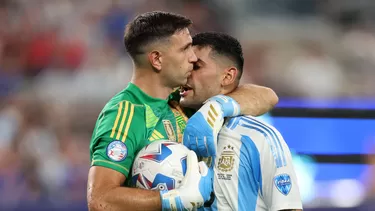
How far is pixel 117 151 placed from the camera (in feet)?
10.6

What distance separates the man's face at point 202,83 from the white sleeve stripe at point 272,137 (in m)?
0.28

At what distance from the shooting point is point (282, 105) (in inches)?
256

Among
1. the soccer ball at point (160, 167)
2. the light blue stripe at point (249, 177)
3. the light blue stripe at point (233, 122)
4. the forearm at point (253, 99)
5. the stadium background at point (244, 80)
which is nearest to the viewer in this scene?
the soccer ball at point (160, 167)

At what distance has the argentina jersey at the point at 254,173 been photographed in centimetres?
337

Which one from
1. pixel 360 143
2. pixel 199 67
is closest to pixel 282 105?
pixel 360 143

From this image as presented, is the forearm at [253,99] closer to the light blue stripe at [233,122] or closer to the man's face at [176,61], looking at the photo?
the light blue stripe at [233,122]

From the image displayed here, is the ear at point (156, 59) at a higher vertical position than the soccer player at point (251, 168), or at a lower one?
higher

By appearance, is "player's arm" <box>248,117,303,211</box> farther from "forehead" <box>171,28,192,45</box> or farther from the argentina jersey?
"forehead" <box>171,28,192,45</box>

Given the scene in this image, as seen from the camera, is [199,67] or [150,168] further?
[199,67]

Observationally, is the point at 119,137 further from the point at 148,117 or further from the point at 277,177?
the point at 277,177

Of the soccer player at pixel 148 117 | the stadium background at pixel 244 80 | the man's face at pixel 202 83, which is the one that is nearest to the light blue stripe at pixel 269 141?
the soccer player at pixel 148 117

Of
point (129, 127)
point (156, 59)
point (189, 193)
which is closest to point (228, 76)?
point (156, 59)

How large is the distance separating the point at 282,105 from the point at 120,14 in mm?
2328

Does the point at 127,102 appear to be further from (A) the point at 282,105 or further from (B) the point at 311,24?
(B) the point at 311,24
